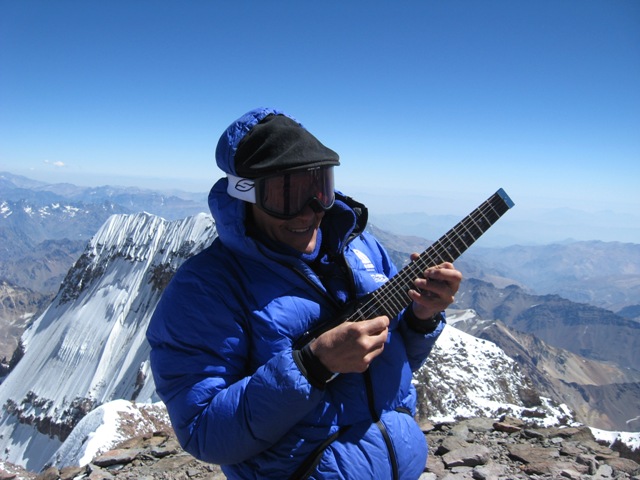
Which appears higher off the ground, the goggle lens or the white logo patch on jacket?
the goggle lens

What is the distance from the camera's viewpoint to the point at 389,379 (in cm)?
353

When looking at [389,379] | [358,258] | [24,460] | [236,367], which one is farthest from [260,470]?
[24,460]

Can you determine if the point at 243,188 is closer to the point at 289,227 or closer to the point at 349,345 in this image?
→ the point at 289,227

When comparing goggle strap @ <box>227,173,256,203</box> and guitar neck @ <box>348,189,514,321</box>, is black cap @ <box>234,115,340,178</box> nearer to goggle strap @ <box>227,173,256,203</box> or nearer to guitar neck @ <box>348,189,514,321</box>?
goggle strap @ <box>227,173,256,203</box>

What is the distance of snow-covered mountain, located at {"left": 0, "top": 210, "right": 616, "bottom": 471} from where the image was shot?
49.1m

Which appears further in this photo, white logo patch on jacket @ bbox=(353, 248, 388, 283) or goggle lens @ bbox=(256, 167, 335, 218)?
white logo patch on jacket @ bbox=(353, 248, 388, 283)

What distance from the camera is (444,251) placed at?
11.6 feet

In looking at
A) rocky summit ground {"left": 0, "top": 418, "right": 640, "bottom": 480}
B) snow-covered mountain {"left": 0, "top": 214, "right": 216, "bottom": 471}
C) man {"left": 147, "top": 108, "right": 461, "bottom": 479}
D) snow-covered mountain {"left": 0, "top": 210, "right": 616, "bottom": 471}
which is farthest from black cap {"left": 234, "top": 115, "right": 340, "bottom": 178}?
snow-covered mountain {"left": 0, "top": 214, "right": 216, "bottom": 471}

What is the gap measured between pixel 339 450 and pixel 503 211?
98.4 inches

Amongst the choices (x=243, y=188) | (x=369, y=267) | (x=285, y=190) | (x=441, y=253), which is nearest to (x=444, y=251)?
(x=441, y=253)

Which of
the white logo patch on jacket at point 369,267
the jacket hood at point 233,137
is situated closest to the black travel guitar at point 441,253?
Answer: the white logo patch on jacket at point 369,267

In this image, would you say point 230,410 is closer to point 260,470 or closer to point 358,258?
point 260,470

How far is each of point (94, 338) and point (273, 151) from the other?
102411mm

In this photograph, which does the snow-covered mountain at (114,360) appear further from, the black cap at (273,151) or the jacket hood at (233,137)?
the black cap at (273,151)
